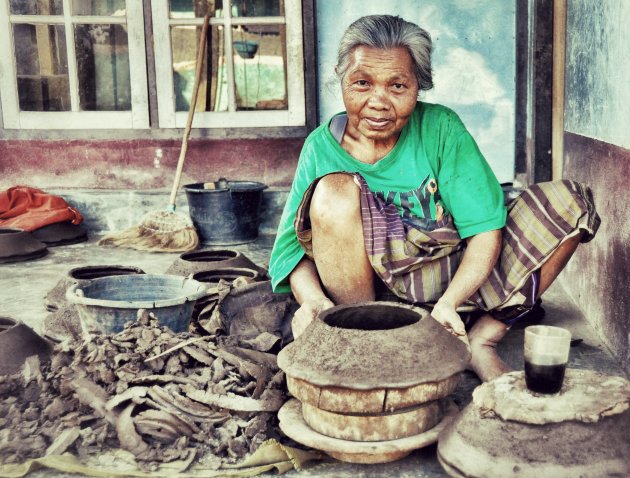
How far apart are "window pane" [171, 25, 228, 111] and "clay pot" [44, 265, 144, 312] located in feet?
9.03

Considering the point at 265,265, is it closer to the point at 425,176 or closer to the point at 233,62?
the point at 233,62

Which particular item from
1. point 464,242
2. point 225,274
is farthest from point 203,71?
point 464,242

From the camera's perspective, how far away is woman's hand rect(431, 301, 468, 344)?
2566mm

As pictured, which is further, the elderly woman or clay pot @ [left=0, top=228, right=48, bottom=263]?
clay pot @ [left=0, top=228, right=48, bottom=263]

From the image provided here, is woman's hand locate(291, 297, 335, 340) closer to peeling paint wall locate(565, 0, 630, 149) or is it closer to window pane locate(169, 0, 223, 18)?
peeling paint wall locate(565, 0, 630, 149)

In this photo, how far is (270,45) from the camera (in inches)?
251

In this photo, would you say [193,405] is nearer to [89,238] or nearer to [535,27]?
[535,27]

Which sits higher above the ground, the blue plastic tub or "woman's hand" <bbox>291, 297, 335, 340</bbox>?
"woman's hand" <bbox>291, 297, 335, 340</bbox>

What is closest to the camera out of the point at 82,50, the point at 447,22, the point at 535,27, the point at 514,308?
the point at 514,308

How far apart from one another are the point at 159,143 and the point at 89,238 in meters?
0.97

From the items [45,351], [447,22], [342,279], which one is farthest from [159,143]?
[342,279]

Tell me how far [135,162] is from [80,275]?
9.21 feet

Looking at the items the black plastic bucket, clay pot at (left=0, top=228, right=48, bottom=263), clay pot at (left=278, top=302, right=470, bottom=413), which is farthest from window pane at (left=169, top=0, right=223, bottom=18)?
clay pot at (left=278, top=302, right=470, bottom=413)

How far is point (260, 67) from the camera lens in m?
6.43
